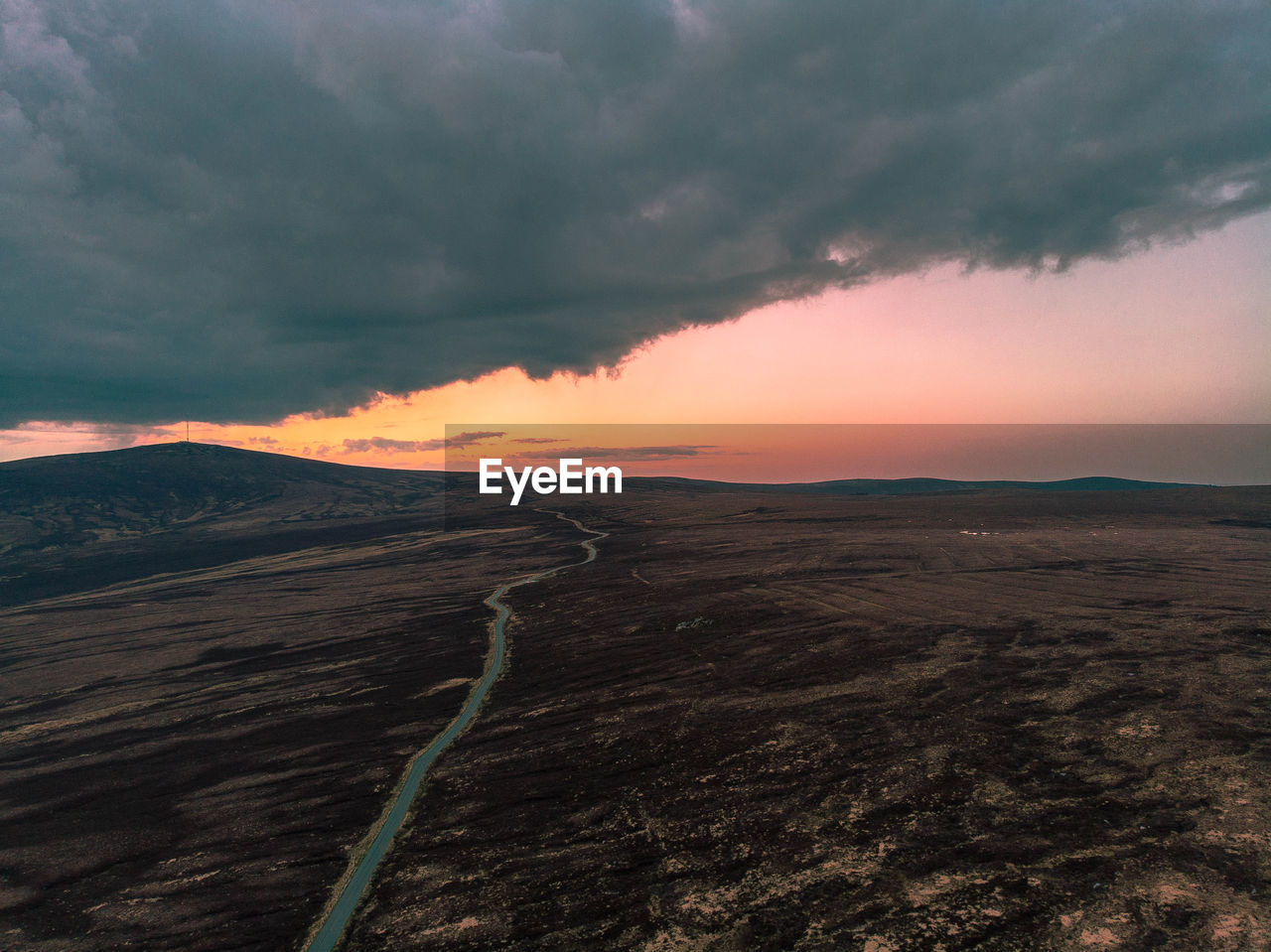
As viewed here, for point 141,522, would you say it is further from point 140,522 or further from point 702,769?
point 702,769

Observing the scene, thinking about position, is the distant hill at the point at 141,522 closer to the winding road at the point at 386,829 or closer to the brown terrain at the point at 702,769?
the brown terrain at the point at 702,769

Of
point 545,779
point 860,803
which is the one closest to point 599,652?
point 545,779

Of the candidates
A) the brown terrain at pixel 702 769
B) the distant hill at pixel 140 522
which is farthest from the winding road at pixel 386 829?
the distant hill at pixel 140 522

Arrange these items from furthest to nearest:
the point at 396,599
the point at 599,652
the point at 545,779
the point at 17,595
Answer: the point at 17,595 < the point at 396,599 < the point at 599,652 < the point at 545,779

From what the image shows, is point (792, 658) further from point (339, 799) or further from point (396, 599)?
point (396, 599)

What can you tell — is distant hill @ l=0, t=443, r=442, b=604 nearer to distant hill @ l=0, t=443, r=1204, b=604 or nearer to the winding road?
distant hill @ l=0, t=443, r=1204, b=604

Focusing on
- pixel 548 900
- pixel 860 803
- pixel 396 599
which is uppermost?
pixel 860 803

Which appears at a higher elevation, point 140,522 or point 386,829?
point 386,829

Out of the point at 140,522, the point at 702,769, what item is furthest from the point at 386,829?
the point at 140,522
